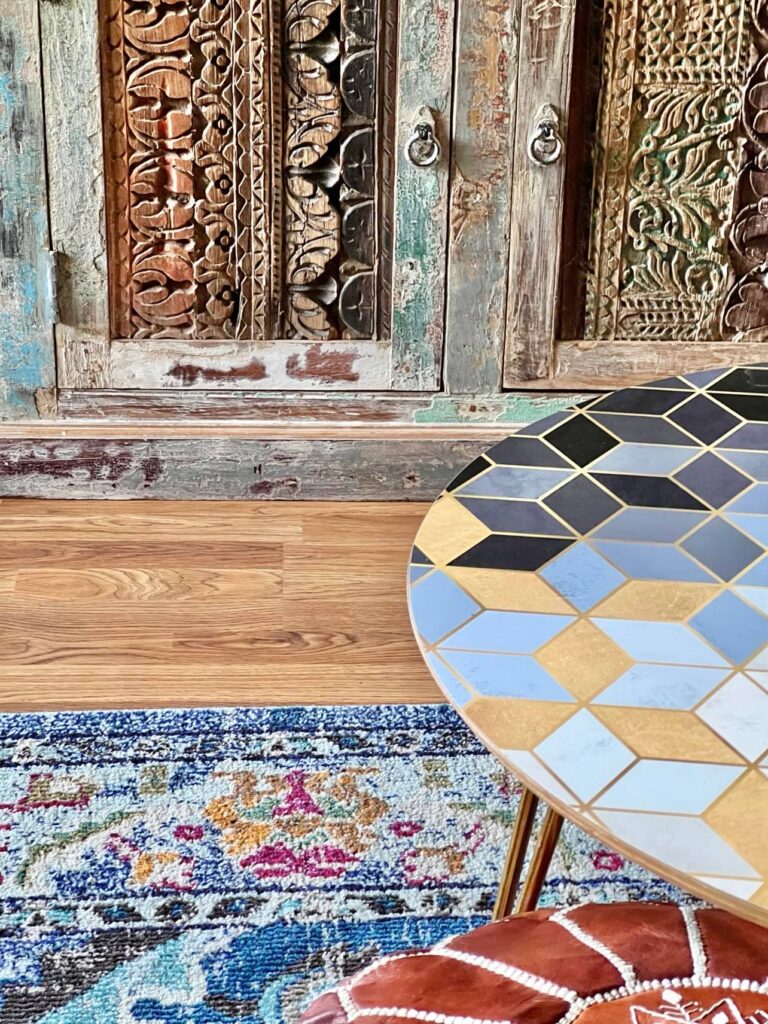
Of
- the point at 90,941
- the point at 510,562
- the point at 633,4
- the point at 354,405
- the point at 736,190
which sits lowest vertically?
the point at 90,941

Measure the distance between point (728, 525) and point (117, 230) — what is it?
4.73ft

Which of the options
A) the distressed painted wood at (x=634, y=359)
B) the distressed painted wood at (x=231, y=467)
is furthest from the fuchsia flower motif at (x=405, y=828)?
the distressed painted wood at (x=634, y=359)

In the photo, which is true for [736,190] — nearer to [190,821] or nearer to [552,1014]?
[190,821]

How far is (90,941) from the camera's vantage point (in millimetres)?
1359

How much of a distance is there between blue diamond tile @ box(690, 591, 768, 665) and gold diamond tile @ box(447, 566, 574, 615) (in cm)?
10

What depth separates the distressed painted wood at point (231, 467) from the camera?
2293mm

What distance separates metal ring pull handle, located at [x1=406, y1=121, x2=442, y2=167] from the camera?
6.98ft

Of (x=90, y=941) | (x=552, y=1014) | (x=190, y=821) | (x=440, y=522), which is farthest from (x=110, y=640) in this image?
(x=552, y=1014)

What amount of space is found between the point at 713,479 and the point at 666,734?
1.30ft

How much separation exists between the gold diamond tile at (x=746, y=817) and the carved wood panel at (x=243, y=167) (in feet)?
5.23

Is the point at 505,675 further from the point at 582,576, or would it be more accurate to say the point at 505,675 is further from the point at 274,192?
the point at 274,192

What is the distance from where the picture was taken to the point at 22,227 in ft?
7.16

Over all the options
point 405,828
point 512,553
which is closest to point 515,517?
point 512,553

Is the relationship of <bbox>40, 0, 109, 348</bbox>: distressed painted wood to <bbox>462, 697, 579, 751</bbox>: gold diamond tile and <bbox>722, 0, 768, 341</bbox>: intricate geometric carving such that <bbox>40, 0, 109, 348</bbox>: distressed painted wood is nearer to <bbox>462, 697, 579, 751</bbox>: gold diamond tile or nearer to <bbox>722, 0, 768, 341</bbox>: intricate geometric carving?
<bbox>722, 0, 768, 341</bbox>: intricate geometric carving
